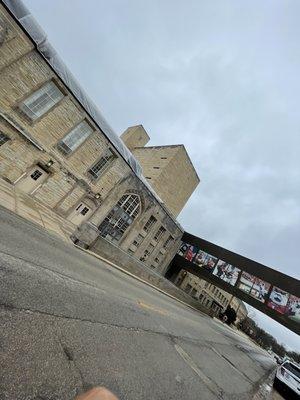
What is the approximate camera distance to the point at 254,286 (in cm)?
2488

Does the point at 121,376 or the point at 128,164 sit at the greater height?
the point at 128,164

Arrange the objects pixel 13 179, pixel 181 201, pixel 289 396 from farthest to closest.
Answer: pixel 181 201, pixel 13 179, pixel 289 396

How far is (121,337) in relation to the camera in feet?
10.0

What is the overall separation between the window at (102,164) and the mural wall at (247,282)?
15807 mm

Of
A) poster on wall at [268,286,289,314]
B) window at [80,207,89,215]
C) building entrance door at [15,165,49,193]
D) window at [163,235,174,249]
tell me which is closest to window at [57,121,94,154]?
building entrance door at [15,165,49,193]

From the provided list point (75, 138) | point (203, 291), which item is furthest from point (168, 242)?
point (203, 291)

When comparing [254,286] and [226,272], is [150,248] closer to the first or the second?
[226,272]

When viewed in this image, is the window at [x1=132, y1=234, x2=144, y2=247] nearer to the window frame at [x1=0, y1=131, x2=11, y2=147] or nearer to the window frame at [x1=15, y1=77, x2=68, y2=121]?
the window frame at [x1=15, y1=77, x2=68, y2=121]

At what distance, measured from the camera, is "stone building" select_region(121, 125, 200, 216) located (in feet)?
120

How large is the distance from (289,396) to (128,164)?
18723 mm

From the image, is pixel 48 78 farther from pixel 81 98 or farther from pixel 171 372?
pixel 171 372

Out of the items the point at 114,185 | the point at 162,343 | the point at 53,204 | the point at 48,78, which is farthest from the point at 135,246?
the point at 162,343

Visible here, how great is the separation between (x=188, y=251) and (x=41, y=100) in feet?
75.3

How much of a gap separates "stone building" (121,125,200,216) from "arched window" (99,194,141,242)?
10736 mm
